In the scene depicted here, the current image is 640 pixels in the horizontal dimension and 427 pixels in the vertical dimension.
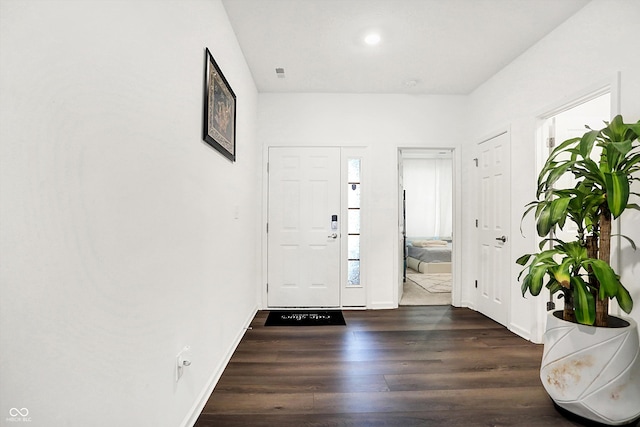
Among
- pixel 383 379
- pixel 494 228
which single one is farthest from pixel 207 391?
pixel 494 228

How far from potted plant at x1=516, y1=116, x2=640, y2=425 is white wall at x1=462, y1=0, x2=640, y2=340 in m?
0.36

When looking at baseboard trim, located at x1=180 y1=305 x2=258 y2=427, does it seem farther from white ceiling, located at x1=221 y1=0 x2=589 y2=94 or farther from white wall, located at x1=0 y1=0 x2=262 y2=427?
white ceiling, located at x1=221 y1=0 x2=589 y2=94

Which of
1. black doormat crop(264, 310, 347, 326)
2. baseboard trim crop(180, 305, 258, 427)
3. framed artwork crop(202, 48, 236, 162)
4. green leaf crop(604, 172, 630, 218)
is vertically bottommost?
black doormat crop(264, 310, 347, 326)

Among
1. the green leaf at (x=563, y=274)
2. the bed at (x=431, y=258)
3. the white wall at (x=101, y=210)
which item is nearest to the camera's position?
the white wall at (x=101, y=210)

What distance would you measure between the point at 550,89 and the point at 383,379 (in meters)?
2.72

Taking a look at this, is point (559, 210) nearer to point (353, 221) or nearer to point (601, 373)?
point (601, 373)

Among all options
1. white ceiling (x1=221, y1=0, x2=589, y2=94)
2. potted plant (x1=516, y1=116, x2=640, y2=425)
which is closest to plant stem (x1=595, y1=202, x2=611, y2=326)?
potted plant (x1=516, y1=116, x2=640, y2=425)

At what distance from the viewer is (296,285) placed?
12.5ft

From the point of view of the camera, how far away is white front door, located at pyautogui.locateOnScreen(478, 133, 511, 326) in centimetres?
316

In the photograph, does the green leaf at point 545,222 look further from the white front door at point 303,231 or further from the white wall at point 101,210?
the white front door at point 303,231

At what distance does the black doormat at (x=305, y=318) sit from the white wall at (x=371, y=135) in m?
0.58

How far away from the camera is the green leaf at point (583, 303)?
65.2 inches

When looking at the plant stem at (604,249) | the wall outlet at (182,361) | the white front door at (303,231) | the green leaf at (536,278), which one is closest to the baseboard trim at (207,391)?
the wall outlet at (182,361)

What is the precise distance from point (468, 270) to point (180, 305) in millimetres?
3446
